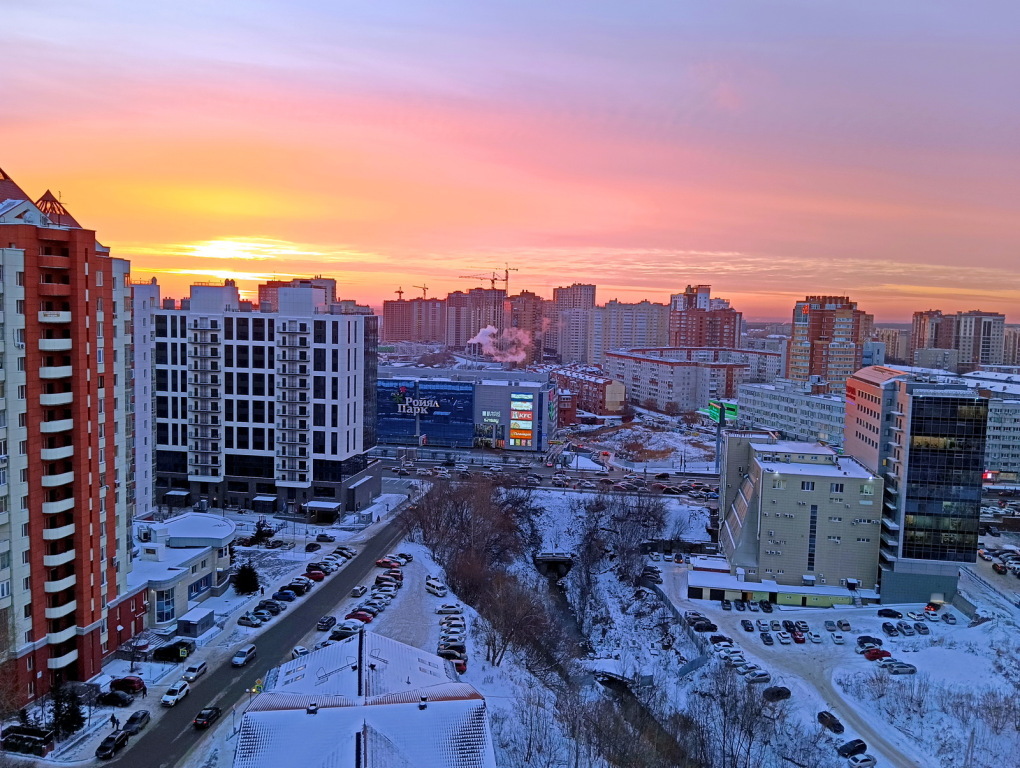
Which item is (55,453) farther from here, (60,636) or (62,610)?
(60,636)

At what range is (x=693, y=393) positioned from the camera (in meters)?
67.8

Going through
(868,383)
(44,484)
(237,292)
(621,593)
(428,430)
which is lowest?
(621,593)

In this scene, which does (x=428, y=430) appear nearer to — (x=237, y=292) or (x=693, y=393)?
(x=237, y=292)

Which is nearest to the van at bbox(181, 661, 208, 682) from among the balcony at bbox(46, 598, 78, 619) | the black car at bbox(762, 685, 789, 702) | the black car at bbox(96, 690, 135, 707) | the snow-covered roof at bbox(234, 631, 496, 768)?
the black car at bbox(96, 690, 135, 707)

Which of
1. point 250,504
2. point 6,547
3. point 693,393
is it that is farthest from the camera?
point 693,393

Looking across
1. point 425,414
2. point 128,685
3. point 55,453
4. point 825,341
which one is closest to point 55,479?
point 55,453

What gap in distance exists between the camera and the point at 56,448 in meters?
15.4

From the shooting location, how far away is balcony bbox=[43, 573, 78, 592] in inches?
599

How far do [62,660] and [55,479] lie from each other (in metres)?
3.77

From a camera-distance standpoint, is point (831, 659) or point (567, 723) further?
point (831, 659)

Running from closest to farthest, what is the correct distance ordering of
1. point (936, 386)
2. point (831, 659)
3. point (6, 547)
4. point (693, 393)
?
point (6, 547) → point (831, 659) → point (936, 386) → point (693, 393)

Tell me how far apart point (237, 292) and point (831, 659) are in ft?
85.1

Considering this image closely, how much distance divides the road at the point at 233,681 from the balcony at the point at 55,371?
23.7ft

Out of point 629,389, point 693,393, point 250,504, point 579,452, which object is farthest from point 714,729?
point 629,389
